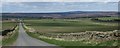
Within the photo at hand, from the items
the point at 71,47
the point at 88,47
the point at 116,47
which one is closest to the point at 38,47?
the point at 71,47

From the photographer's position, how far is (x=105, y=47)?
4003cm

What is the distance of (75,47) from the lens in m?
46.7

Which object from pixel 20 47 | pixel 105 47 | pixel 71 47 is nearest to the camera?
pixel 105 47

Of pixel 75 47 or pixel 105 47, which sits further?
pixel 75 47

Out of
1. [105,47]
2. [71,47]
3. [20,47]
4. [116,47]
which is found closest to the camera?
[116,47]

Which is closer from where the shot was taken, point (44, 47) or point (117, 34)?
point (117, 34)

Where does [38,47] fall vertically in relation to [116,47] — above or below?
below

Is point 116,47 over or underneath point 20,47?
over

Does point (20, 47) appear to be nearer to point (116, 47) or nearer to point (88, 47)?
point (88, 47)

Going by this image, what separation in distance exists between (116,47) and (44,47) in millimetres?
14999

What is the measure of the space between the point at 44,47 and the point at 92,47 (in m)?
7.57

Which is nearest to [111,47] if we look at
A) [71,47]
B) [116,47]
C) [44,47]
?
[116,47]

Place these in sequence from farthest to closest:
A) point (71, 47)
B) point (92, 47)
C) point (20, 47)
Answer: point (20, 47) < point (71, 47) < point (92, 47)

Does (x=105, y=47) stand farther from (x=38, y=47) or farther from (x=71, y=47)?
(x=38, y=47)
